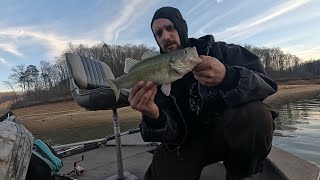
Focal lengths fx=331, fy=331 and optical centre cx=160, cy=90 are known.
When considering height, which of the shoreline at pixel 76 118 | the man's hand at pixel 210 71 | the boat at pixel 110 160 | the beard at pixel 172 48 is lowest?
the shoreline at pixel 76 118

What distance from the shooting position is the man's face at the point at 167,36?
9.28 ft

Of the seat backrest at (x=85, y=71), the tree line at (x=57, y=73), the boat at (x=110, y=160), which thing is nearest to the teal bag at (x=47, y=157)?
the boat at (x=110, y=160)

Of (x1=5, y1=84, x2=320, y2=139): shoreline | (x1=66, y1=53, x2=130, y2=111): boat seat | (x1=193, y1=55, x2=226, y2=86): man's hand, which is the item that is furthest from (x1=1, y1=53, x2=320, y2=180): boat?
(x1=5, y1=84, x2=320, y2=139): shoreline

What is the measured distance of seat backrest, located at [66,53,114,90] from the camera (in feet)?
10.4

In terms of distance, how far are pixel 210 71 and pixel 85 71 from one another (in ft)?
5.37

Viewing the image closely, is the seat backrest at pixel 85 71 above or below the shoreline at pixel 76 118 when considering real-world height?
above

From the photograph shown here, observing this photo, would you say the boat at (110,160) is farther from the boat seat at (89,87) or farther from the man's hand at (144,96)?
the man's hand at (144,96)

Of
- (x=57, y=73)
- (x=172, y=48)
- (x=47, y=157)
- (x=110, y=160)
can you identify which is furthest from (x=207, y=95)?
(x=57, y=73)

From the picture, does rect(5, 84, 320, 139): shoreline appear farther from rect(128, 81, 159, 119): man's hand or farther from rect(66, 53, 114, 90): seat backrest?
rect(128, 81, 159, 119): man's hand

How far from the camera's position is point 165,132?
2480mm

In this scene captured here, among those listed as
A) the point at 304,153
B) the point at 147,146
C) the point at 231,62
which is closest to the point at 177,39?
the point at 231,62

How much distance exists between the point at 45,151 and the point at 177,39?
1719 millimetres

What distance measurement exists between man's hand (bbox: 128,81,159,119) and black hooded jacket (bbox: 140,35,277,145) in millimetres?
201

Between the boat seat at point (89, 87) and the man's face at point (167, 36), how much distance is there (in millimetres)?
525
